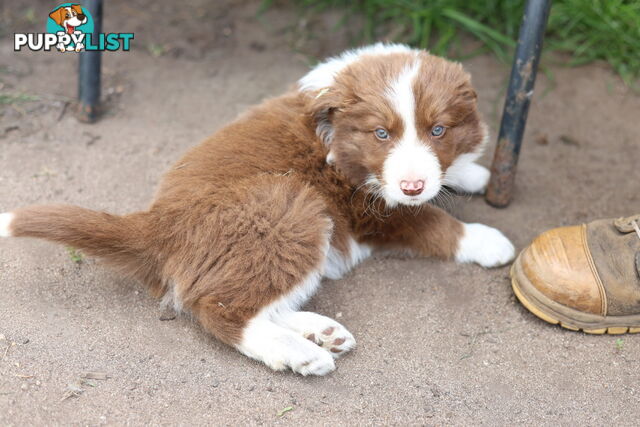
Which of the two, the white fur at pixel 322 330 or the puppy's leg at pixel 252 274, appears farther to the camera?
the white fur at pixel 322 330

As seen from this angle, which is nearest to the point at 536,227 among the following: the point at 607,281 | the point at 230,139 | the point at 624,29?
the point at 607,281

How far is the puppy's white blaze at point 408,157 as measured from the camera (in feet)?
10.7

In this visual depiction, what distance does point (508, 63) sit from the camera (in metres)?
5.42

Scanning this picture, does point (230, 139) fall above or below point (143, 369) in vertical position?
above

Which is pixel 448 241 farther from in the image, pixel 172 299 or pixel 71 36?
pixel 71 36

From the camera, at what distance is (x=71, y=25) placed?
4684 mm

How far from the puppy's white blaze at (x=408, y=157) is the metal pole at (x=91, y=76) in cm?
219

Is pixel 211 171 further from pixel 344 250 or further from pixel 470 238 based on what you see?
pixel 470 238

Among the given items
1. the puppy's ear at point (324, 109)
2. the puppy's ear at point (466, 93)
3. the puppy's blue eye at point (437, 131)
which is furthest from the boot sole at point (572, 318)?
the puppy's ear at point (324, 109)

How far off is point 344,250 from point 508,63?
2.63 meters

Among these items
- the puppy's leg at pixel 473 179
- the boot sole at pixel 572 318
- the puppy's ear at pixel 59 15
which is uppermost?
the puppy's ear at pixel 59 15

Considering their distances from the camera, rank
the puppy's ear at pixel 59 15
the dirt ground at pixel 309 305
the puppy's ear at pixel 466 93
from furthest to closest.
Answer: the puppy's ear at pixel 59 15
the puppy's ear at pixel 466 93
the dirt ground at pixel 309 305

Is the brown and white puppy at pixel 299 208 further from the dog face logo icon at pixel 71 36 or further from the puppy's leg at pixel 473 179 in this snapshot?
the dog face logo icon at pixel 71 36

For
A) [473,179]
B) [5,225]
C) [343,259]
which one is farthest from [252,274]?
[473,179]
